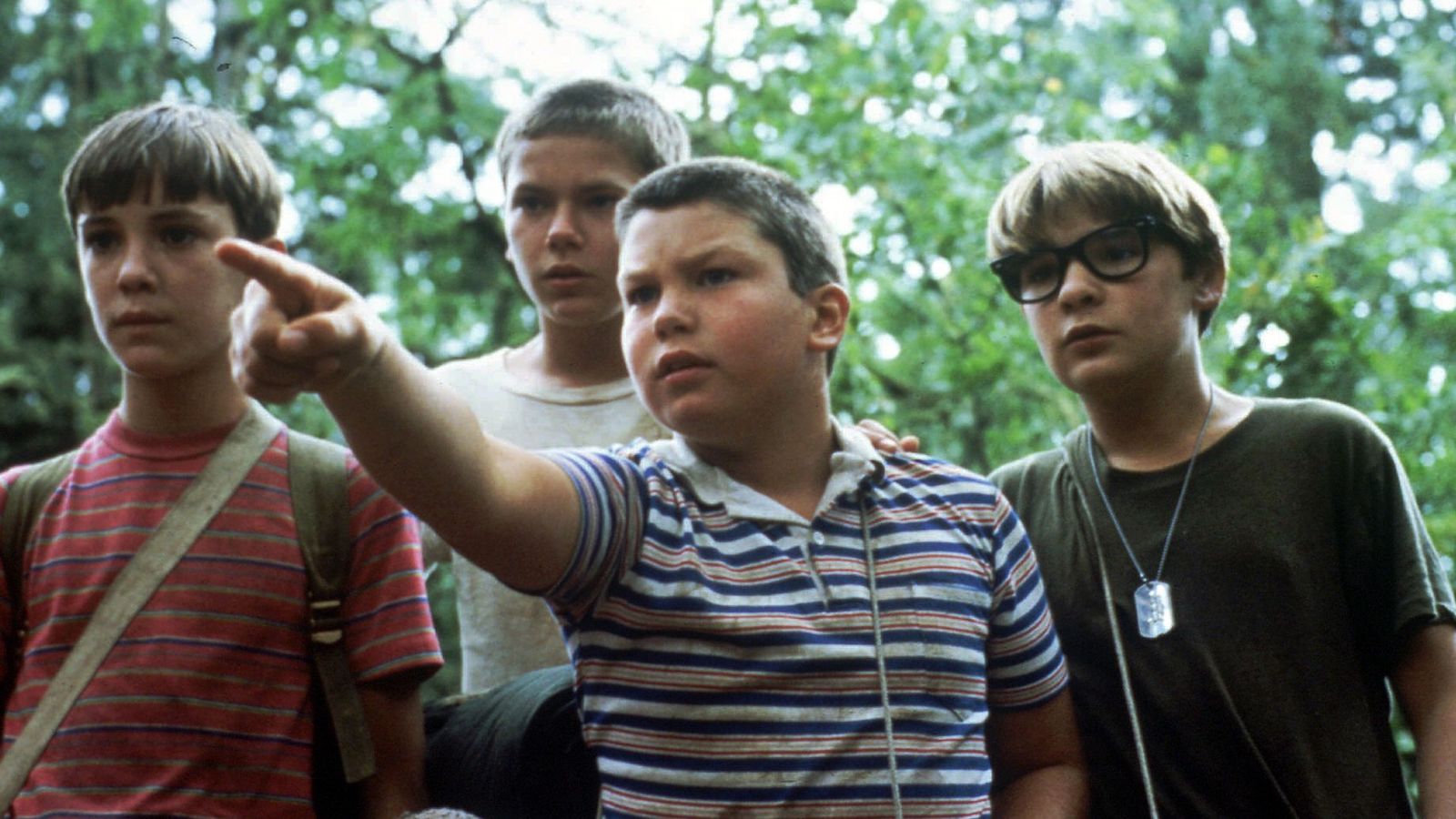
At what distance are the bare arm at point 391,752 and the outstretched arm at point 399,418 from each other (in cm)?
53

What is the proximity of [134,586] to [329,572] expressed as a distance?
0.86 ft

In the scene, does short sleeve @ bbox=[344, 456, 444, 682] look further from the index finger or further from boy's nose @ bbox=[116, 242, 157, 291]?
the index finger

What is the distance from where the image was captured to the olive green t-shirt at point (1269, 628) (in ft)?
7.23

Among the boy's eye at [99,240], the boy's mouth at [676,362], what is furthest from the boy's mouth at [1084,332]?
the boy's eye at [99,240]

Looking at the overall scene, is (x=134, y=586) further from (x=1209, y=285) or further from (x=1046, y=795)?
(x=1209, y=285)

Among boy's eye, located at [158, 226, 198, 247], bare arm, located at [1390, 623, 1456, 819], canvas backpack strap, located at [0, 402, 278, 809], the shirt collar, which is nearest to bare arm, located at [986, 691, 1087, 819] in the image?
the shirt collar

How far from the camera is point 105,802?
6.24 feet

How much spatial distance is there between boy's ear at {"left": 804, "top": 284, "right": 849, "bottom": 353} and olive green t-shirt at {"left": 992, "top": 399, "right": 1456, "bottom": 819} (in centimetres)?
64

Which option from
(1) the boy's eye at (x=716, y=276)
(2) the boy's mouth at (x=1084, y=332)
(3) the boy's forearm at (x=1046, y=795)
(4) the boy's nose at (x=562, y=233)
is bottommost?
(3) the boy's forearm at (x=1046, y=795)

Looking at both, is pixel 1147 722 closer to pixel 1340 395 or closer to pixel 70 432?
pixel 1340 395

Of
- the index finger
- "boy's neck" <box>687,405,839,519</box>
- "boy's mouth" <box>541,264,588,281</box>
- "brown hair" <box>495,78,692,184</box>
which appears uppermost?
"brown hair" <box>495,78,692,184</box>

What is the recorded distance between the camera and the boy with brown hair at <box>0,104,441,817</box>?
194 centimetres

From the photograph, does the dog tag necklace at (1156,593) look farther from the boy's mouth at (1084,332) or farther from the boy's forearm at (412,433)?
the boy's forearm at (412,433)

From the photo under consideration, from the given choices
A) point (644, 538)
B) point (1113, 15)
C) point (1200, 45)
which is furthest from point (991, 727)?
point (1200, 45)
